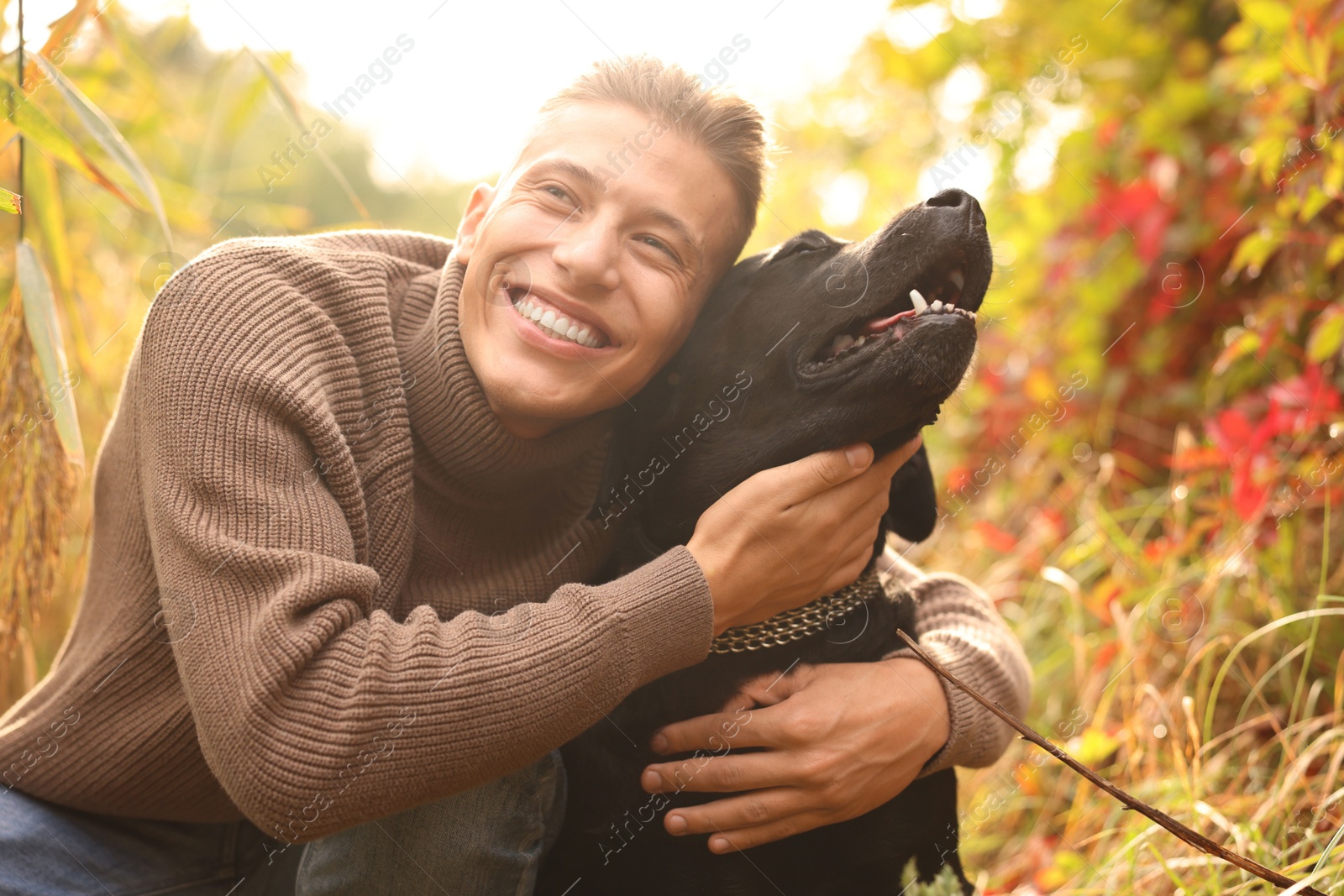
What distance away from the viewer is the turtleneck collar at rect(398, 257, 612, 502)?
1461mm

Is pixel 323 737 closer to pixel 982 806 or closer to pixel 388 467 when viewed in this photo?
pixel 388 467

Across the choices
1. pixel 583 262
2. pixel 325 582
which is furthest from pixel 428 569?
pixel 583 262

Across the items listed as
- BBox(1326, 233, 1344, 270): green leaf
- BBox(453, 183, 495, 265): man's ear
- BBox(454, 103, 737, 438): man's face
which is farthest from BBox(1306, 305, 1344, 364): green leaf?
BBox(453, 183, 495, 265): man's ear

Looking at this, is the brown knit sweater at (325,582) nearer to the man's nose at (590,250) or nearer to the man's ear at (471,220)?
the man's ear at (471,220)

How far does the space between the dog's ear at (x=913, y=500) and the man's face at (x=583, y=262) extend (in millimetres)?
491

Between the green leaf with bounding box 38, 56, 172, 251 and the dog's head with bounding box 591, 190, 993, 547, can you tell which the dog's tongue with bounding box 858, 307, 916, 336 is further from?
the green leaf with bounding box 38, 56, 172, 251

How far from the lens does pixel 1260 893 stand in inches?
64.6

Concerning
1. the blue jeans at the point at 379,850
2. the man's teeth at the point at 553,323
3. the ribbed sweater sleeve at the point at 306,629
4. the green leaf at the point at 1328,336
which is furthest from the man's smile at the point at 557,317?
the green leaf at the point at 1328,336

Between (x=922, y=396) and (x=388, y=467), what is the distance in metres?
0.78

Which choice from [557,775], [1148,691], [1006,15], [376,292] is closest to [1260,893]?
[1148,691]

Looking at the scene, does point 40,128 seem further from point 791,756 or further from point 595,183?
point 791,756

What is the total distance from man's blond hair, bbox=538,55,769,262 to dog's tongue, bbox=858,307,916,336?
0.33m

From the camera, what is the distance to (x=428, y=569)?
155 cm

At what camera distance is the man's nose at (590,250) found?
1.39m
